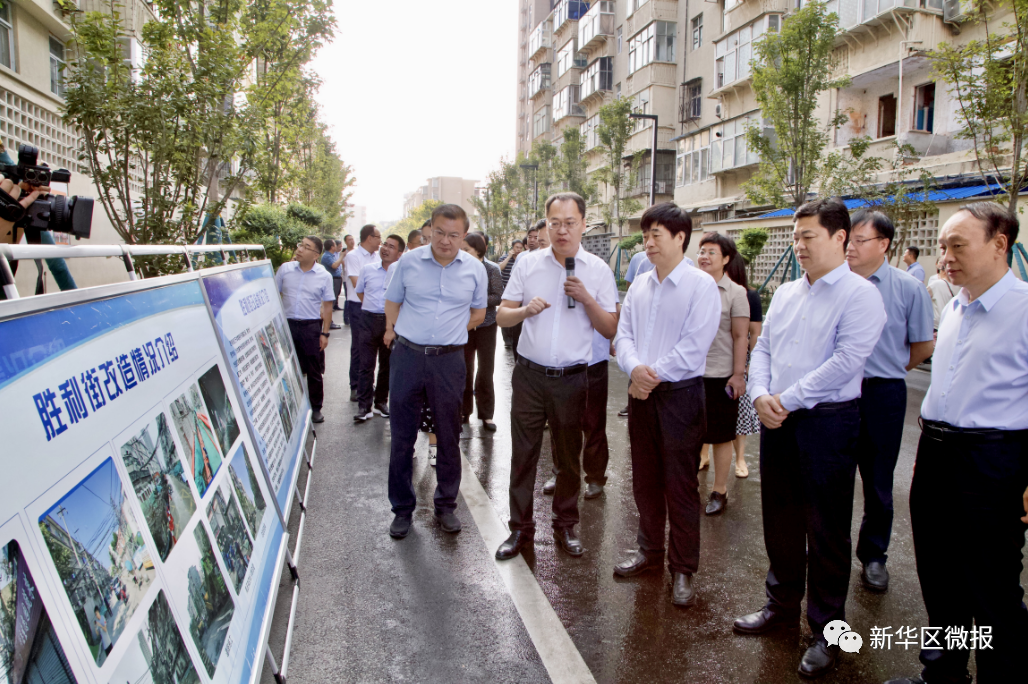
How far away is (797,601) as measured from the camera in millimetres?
3271

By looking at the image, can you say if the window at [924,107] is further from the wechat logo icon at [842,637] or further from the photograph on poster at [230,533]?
the photograph on poster at [230,533]

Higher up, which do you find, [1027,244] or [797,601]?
[1027,244]

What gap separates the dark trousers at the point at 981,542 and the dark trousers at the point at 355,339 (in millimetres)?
5901

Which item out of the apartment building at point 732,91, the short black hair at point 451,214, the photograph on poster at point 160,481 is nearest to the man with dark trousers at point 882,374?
the short black hair at point 451,214

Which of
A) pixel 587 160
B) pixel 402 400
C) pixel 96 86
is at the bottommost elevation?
pixel 402 400

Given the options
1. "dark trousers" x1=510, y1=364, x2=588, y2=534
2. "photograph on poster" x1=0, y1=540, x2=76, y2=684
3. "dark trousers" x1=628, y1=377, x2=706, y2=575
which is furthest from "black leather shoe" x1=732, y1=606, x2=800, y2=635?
"photograph on poster" x1=0, y1=540, x2=76, y2=684

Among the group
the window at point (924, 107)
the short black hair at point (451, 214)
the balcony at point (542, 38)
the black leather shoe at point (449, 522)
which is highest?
the balcony at point (542, 38)

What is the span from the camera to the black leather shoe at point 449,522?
446cm

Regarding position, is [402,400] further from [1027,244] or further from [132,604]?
[1027,244]

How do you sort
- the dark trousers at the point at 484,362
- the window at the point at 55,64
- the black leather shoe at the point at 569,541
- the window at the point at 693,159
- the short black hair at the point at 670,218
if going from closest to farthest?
the short black hair at the point at 670,218 → the black leather shoe at the point at 569,541 → the dark trousers at the point at 484,362 → the window at the point at 55,64 → the window at the point at 693,159

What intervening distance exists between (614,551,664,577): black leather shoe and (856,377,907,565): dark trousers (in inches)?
45.3

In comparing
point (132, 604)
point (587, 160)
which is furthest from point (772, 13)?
point (132, 604)

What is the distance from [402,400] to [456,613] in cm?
156

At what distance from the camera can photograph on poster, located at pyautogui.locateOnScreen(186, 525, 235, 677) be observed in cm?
205
